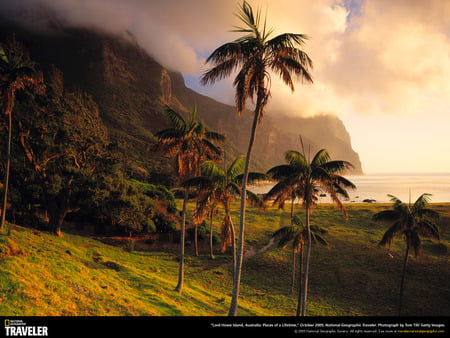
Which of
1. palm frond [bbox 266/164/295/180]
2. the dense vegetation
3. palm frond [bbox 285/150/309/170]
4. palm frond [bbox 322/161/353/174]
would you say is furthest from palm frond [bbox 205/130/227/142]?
the dense vegetation

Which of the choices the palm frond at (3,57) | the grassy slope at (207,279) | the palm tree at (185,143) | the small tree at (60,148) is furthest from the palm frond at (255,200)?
the palm frond at (3,57)

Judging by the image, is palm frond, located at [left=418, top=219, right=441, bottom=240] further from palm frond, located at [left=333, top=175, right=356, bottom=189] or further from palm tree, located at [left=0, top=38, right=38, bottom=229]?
palm tree, located at [left=0, top=38, right=38, bottom=229]

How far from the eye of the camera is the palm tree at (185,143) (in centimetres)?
1534

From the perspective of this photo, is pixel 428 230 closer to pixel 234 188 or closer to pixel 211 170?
pixel 234 188

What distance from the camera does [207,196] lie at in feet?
48.2

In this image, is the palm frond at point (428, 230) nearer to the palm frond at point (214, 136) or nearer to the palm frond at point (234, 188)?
the palm frond at point (234, 188)
